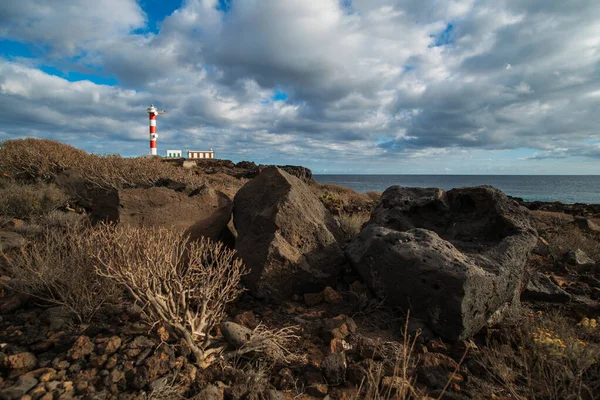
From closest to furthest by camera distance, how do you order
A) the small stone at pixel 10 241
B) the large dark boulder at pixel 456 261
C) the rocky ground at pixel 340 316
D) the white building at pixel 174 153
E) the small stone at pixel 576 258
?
the rocky ground at pixel 340 316 < the large dark boulder at pixel 456 261 < the small stone at pixel 10 241 < the small stone at pixel 576 258 < the white building at pixel 174 153

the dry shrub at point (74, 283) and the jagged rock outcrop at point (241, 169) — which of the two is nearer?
the dry shrub at point (74, 283)

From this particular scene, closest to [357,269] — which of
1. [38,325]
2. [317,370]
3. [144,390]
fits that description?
[317,370]

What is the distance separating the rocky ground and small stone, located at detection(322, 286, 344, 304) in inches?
0.6

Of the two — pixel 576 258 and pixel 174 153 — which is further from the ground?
pixel 174 153

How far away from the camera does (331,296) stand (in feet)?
14.7

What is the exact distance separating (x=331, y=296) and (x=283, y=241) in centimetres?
98

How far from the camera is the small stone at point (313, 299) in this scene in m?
4.40

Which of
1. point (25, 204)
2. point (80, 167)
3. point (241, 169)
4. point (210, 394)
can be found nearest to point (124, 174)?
point (80, 167)

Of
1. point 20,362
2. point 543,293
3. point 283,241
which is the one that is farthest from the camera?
point 543,293

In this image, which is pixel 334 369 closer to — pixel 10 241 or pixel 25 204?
pixel 10 241

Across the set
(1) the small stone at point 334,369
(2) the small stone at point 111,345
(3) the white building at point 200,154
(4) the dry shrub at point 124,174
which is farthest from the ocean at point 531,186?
(2) the small stone at point 111,345

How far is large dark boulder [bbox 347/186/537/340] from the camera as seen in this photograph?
354 centimetres

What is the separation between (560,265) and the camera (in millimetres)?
6309

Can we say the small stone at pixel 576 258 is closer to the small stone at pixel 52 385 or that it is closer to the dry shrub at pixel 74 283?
the dry shrub at pixel 74 283
